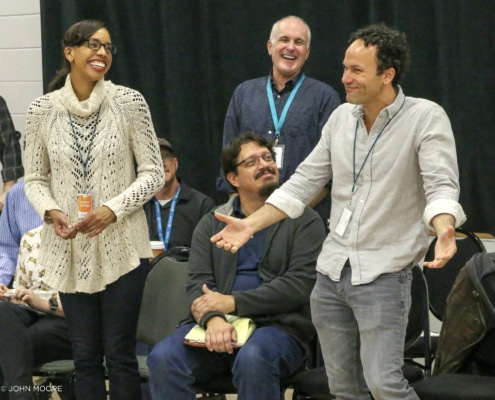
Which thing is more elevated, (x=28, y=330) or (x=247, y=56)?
(x=247, y=56)

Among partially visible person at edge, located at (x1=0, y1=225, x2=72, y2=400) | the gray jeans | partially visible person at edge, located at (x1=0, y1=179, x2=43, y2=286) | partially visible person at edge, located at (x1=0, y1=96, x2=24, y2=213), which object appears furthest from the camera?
partially visible person at edge, located at (x1=0, y1=96, x2=24, y2=213)

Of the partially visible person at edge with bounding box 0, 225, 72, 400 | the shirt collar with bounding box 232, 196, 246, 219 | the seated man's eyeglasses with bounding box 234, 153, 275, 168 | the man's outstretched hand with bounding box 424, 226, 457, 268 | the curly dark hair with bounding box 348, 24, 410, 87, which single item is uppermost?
the curly dark hair with bounding box 348, 24, 410, 87

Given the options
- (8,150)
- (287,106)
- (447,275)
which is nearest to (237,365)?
(447,275)

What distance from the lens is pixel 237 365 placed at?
326cm

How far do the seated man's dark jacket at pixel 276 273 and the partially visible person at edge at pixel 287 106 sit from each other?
2.58 ft

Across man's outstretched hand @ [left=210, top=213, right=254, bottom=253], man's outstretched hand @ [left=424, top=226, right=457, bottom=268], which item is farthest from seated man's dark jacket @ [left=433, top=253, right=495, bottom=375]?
man's outstretched hand @ [left=210, top=213, right=254, bottom=253]

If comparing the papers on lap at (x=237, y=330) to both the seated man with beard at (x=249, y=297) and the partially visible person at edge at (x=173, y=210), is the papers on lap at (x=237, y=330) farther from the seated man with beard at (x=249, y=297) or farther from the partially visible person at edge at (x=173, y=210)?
the partially visible person at edge at (x=173, y=210)

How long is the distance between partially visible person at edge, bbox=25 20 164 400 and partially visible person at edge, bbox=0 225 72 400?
0.29 meters

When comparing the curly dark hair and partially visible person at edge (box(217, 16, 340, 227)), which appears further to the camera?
partially visible person at edge (box(217, 16, 340, 227))

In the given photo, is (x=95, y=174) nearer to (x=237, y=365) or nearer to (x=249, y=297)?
(x=249, y=297)

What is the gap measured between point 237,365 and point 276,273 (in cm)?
44

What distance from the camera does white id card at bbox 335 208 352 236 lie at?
9.34 feet

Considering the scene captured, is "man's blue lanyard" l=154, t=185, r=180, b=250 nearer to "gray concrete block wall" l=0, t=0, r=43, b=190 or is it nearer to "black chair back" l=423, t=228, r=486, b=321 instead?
"black chair back" l=423, t=228, r=486, b=321

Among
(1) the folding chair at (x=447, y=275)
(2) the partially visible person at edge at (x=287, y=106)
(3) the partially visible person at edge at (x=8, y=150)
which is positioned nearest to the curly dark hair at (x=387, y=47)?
(1) the folding chair at (x=447, y=275)
